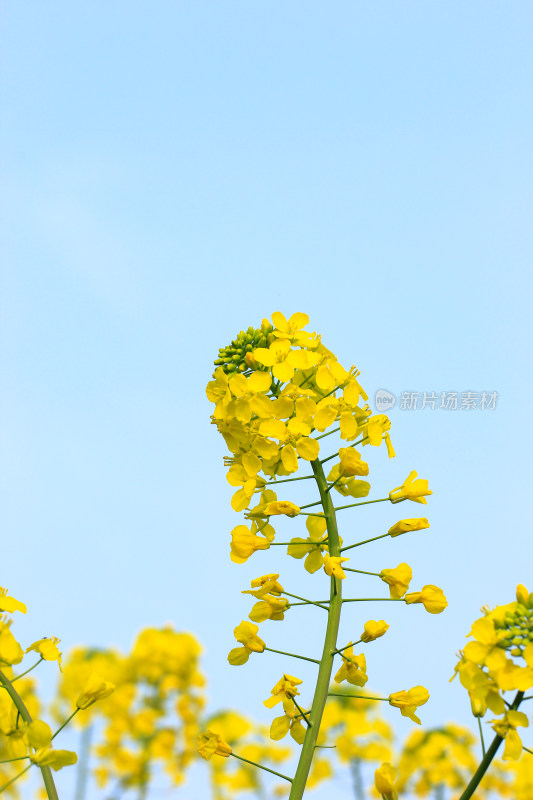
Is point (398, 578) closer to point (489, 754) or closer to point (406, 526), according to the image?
point (406, 526)

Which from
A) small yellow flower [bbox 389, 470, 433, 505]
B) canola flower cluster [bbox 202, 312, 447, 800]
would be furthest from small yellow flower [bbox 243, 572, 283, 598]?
small yellow flower [bbox 389, 470, 433, 505]

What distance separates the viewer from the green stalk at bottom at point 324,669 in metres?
2.27

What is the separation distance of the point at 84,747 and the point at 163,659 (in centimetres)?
88

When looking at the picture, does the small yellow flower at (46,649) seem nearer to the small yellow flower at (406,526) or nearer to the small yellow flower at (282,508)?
the small yellow flower at (282,508)

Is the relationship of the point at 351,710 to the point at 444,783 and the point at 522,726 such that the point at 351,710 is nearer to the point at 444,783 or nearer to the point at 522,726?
the point at 444,783

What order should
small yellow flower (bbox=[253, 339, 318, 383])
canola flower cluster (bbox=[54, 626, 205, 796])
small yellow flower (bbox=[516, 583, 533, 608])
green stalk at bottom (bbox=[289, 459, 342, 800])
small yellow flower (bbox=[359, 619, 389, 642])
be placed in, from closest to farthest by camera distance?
1. small yellow flower (bbox=[516, 583, 533, 608])
2. green stalk at bottom (bbox=[289, 459, 342, 800])
3. small yellow flower (bbox=[359, 619, 389, 642])
4. small yellow flower (bbox=[253, 339, 318, 383])
5. canola flower cluster (bbox=[54, 626, 205, 796])

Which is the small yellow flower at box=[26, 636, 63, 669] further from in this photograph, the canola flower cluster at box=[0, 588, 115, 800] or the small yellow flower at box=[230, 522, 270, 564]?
the small yellow flower at box=[230, 522, 270, 564]

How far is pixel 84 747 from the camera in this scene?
6.01 m

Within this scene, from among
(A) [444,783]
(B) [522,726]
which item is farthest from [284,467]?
(A) [444,783]

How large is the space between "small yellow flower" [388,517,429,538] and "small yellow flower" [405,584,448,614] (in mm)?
195

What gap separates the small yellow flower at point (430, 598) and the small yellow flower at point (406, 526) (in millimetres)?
195

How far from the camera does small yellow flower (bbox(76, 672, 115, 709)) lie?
7.97ft

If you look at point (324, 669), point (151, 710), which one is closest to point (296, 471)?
point (324, 669)

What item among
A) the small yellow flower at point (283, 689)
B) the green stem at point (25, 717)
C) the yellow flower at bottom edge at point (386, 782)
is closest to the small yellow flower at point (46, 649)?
the green stem at point (25, 717)
